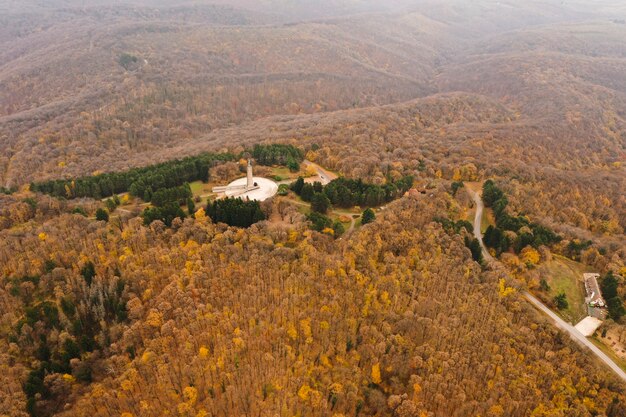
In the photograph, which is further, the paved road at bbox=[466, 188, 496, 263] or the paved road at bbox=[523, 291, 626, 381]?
the paved road at bbox=[466, 188, 496, 263]

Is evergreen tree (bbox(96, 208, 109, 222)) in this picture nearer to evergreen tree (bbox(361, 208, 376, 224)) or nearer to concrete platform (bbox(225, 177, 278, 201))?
concrete platform (bbox(225, 177, 278, 201))

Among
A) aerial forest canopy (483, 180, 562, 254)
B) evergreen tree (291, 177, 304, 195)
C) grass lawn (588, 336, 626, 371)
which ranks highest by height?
evergreen tree (291, 177, 304, 195)

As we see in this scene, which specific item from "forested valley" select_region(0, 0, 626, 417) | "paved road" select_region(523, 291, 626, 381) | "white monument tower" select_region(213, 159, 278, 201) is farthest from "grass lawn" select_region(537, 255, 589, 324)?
"white monument tower" select_region(213, 159, 278, 201)

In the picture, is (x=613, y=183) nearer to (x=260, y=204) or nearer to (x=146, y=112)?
(x=260, y=204)

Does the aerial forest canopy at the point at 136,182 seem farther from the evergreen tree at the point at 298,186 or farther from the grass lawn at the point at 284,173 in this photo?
the evergreen tree at the point at 298,186

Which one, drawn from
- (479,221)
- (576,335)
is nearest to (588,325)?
(576,335)

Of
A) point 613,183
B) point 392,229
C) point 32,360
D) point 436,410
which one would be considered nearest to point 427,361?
point 436,410

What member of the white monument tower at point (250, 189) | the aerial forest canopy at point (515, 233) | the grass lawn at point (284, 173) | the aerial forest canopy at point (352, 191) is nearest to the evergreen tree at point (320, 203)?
the aerial forest canopy at point (352, 191)
